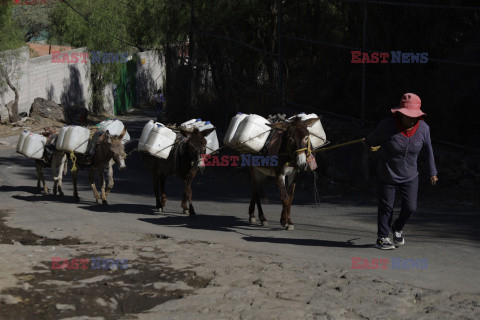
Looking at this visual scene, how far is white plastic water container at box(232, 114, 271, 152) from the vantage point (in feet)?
35.3

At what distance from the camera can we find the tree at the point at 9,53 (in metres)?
29.4

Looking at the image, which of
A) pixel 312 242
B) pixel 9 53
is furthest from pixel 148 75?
pixel 312 242

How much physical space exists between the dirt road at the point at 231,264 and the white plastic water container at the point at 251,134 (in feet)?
4.69

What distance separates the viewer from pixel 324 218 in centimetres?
1207

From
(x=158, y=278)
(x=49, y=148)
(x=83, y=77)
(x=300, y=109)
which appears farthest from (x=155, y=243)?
(x=83, y=77)

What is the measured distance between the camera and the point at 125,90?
43.8m

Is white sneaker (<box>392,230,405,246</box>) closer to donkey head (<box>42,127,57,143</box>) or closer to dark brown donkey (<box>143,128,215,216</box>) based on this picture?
dark brown donkey (<box>143,128,215,216</box>)

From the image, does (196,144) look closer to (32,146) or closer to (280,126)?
(280,126)

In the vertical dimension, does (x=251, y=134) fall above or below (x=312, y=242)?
above

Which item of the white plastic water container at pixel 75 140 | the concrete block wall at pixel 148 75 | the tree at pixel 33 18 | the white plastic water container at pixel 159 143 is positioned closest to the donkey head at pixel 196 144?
the white plastic water container at pixel 159 143

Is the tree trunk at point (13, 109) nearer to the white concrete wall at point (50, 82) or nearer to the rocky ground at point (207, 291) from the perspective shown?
the white concrete wall at point (50, 82)

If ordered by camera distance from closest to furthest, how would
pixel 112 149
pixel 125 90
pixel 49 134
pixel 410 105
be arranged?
pixel 410 105
pixel 112 149
pixel 49 134
pixel 125 90

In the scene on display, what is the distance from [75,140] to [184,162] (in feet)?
10.4

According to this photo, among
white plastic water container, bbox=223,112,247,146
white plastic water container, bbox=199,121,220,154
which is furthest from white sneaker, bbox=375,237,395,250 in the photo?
white plastic water container, bbox=199,121,220,154
